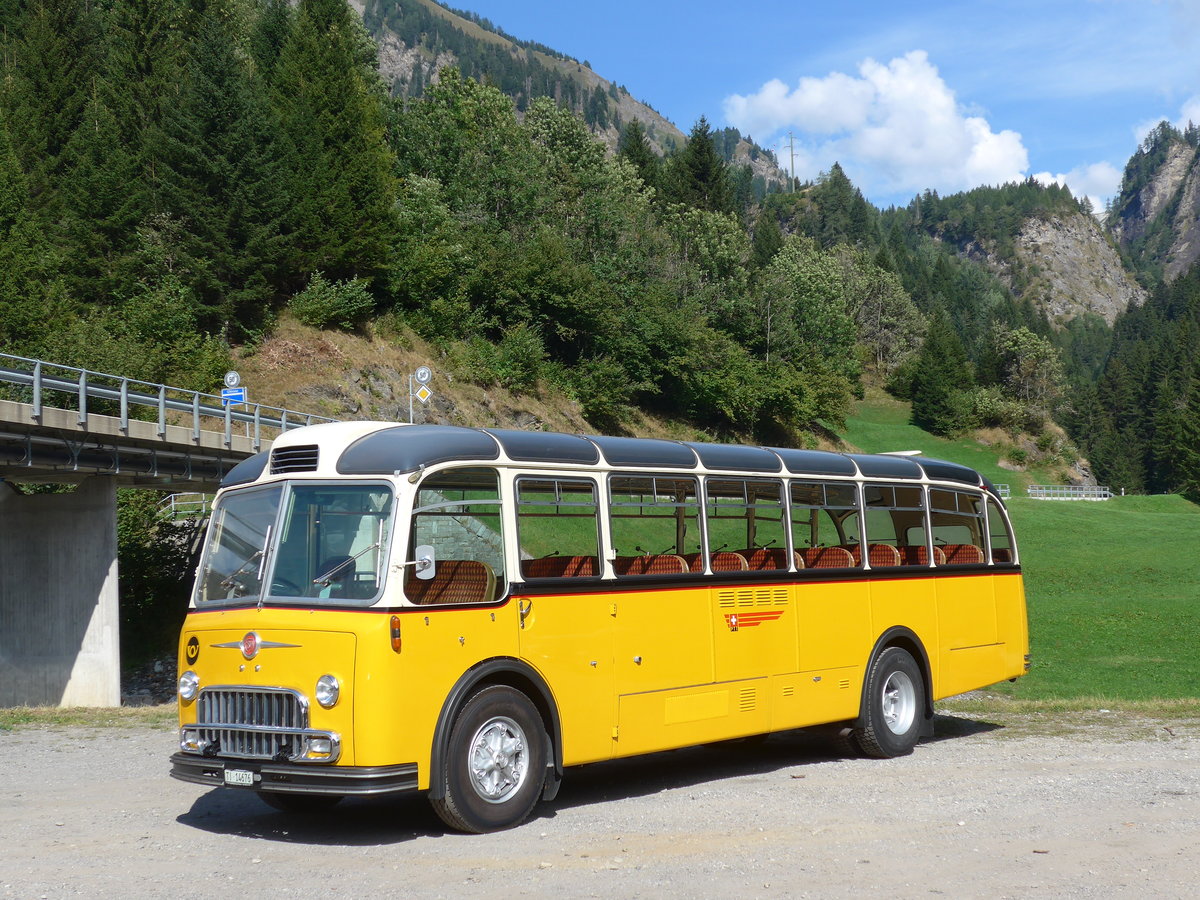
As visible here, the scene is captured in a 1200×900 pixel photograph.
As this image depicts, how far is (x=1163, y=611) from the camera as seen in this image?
40.2m

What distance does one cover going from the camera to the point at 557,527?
35.1ft

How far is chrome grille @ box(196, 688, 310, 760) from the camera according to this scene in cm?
898

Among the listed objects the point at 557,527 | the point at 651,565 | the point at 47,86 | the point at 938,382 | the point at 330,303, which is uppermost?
the point at 47,86

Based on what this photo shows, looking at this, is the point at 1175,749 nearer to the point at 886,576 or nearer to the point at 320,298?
the point at 886,576

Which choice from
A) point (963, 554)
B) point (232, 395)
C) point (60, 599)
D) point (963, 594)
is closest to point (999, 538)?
point (963, 554)

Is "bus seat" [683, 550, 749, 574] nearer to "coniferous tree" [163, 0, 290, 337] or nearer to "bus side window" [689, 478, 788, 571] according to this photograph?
"bus side window" [689, 478, 788, 571]

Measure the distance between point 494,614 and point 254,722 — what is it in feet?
6.48

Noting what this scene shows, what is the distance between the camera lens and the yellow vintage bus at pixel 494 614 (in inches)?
355

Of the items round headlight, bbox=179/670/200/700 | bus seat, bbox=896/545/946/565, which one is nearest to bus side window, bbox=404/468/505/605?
round headlight, bbox=179/670/200/700

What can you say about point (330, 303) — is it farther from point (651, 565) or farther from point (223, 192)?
point (651, 565)

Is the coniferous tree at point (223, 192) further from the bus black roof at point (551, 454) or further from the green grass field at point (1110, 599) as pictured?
the bus black roof at point (551, 454)

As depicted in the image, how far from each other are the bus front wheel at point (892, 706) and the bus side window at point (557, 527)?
4578 mm

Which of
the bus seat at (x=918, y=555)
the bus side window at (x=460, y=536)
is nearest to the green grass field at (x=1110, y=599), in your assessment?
the bus seat at (x=918, y=555)

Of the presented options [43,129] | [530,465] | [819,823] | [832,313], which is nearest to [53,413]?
[530,465]
